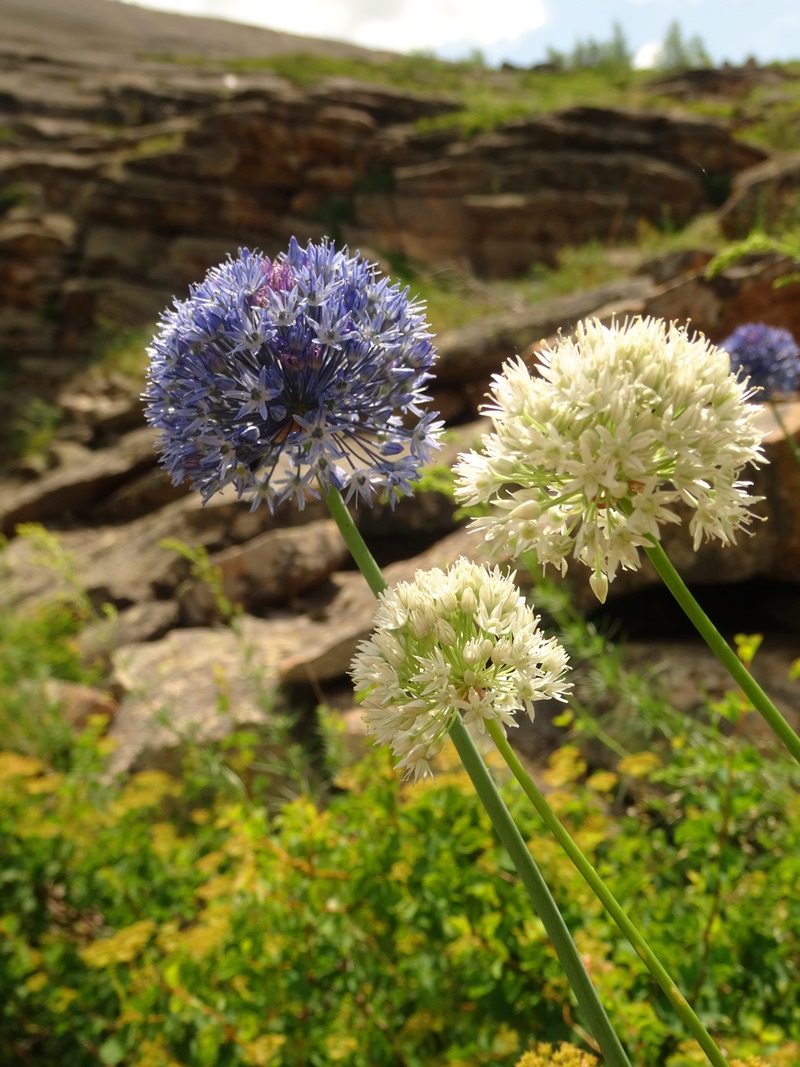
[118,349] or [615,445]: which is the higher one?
[615,445]

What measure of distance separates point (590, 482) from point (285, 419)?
60 centimetres

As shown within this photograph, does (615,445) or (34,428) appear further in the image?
(34,428)

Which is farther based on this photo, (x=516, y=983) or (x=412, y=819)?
(x=412, y=819)

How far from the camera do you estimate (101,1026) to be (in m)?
2.52

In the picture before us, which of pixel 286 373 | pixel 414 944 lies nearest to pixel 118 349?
pixel 414 944

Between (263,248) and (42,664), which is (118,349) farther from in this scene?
(42,664)

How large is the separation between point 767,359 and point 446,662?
2863 millimetres

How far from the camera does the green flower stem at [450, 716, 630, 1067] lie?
819 millimetres

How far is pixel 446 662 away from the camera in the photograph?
1.01 meters

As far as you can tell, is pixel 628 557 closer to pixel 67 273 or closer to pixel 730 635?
pixel 730 635

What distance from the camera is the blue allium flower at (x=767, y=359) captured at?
10.5 feet

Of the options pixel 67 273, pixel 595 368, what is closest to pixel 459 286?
pixel 67 273

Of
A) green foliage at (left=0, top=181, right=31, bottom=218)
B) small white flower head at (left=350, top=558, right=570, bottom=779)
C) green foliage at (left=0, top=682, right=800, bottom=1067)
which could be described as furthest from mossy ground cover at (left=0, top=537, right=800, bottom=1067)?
green foliage at (left=0, top=181, right=31, bottom=218)

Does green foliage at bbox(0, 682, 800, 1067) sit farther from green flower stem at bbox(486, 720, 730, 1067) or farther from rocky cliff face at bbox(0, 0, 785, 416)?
rocky cliff face at bbox(0, 0, 785, 416)
